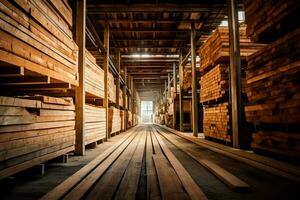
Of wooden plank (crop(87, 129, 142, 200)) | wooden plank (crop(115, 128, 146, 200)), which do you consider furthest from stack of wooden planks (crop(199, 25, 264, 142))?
wooden plank (crop(87, 129, 142, 200))

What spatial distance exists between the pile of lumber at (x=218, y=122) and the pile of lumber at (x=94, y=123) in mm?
4199

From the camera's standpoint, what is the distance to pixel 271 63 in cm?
426

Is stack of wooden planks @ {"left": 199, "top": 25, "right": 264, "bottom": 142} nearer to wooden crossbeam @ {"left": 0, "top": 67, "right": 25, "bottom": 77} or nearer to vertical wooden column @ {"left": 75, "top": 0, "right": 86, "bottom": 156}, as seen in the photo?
vertical wooden column @ {"left": 75, "top": 0, "right": 86, "bottom": 156}

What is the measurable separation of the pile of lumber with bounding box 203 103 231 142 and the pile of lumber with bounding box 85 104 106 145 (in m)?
4.20

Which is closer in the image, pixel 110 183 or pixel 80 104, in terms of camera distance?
pixel 110 183

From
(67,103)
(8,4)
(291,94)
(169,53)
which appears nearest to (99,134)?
(67,103)

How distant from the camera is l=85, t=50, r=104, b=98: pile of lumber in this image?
646cm

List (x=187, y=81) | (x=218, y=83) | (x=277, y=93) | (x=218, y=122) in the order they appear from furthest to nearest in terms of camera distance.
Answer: (x=187, y=81) → (x=218, y=122) → (x=218, y=83) → (x=277, y=93)

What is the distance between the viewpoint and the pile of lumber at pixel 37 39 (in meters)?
2.58

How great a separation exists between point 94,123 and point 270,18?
563cm

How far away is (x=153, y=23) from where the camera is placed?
461 inches

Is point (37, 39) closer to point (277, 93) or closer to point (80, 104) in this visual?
point (80, 104)

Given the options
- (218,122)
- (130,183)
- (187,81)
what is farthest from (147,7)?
(130,183)

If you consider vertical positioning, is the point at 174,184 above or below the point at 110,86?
below
